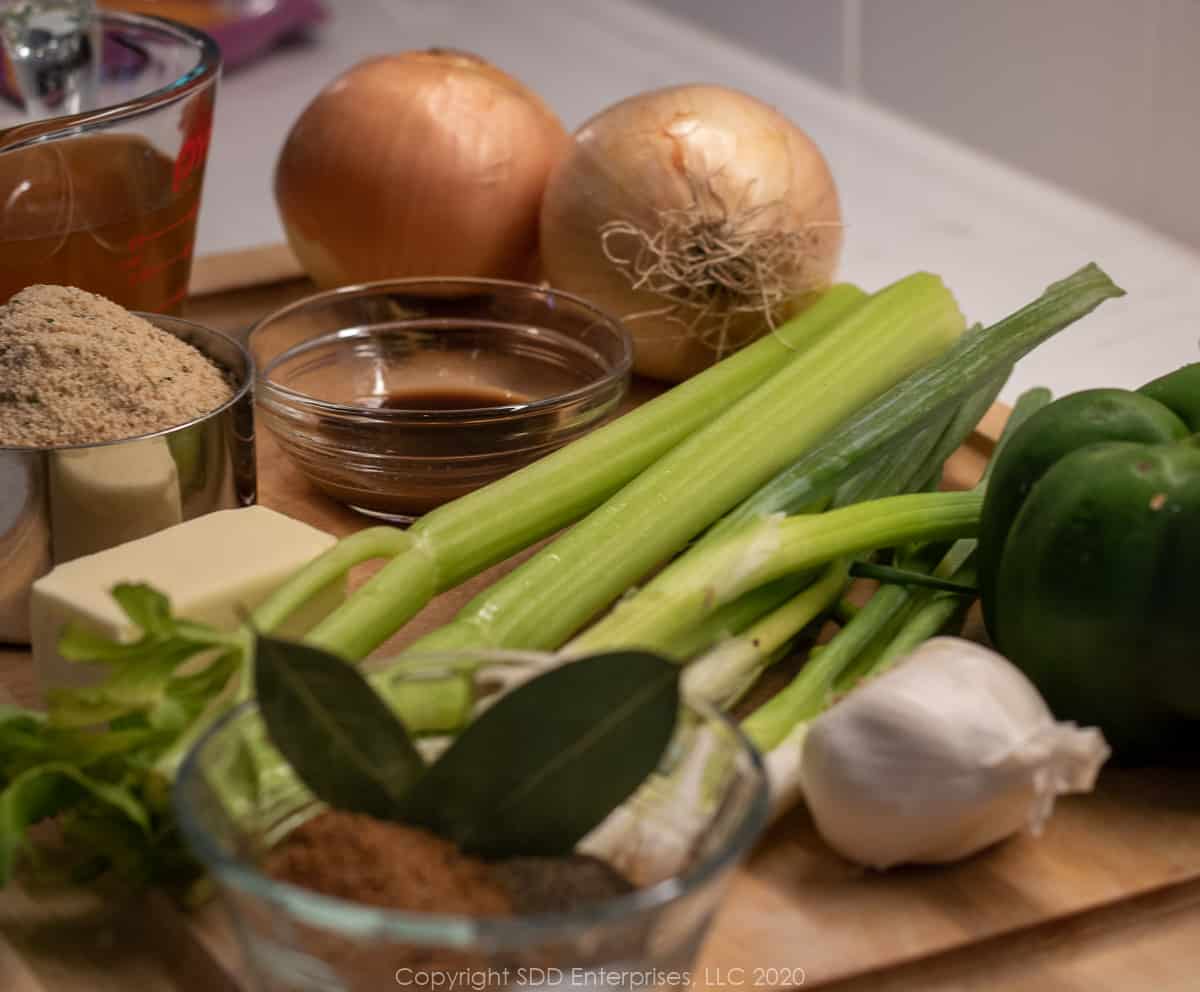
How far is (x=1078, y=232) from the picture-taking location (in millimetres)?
1765

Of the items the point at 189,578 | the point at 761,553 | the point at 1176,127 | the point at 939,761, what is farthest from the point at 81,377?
the point at 1176,127

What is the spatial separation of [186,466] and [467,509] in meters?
0.16

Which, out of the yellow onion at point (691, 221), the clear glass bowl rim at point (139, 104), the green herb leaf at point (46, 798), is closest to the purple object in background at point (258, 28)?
the clear glass bowl rim at point (139, 104)

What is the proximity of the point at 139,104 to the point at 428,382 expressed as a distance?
277 millimetres

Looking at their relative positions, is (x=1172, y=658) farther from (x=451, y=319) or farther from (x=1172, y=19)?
(x=1172, y=19)

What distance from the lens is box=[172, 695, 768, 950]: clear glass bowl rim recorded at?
0.56m

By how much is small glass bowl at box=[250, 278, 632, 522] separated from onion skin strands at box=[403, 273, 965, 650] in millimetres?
123

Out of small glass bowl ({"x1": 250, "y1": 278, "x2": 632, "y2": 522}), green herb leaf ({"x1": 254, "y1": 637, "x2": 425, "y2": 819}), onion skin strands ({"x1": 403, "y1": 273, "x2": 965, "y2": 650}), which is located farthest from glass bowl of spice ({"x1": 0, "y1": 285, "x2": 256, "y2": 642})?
green herb leaf ({"x1": 254, "y1": 637, "x2": 425, "y2": 819})

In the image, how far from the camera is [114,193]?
1.16 m

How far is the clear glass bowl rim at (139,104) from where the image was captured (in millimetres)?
1063

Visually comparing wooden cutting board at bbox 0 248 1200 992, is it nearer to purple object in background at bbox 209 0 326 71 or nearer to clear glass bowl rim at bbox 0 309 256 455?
clear glass bowl rim at bbox 0 309 256 455

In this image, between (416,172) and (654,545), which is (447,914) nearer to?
(654,545)

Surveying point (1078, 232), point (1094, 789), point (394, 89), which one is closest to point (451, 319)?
point (394, 89)

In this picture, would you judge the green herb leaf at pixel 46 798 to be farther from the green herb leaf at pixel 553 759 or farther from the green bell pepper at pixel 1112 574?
the green bell pepper at pixel 1112 574
